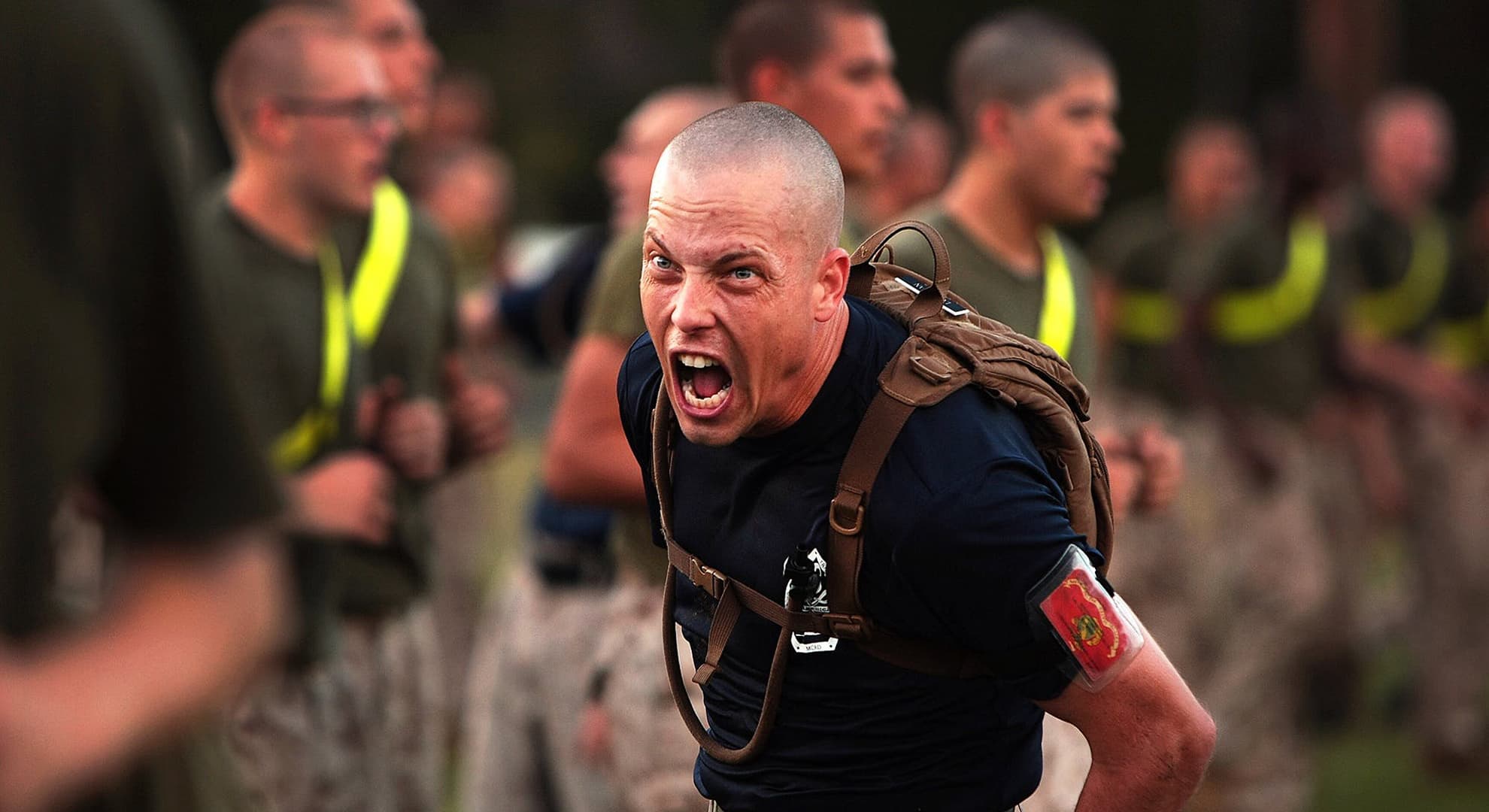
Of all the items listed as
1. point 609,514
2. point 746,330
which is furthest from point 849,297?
point 609,514

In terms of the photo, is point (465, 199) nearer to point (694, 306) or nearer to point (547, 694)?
point (547, 694)

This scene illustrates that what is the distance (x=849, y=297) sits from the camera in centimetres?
311

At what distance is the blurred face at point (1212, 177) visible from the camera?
1224cm

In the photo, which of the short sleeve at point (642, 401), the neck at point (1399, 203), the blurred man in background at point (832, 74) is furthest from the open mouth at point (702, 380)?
the neck at point (1399, 203)

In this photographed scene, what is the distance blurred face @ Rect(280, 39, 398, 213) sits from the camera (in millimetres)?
5266

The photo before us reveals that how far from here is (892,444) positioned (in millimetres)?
2750

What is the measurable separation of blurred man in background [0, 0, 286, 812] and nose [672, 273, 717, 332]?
125cm

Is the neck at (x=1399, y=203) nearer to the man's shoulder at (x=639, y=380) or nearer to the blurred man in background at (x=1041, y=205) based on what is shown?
the blurred man in background at (x=1041, y=205)

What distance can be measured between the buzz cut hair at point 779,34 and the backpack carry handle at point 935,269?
1.53 metres

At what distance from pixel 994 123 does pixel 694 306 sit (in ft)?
8.04

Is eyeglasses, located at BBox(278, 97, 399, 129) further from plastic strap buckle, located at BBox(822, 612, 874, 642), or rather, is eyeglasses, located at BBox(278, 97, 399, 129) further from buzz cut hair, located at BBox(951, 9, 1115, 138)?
plastic strap buckle, located at BBox(822, 612, 874, 642)

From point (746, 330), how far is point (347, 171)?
2806 millimetres

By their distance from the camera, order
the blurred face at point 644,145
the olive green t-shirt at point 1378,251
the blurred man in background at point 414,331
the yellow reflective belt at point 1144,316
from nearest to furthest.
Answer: the blurred man in background at point 414,331 → the blurred face at point 644,145 → the yellow reflective belt at point 1144,316 → the olive green t-shirt at point 1378,251

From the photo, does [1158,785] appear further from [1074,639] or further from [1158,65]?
[1158,65]
